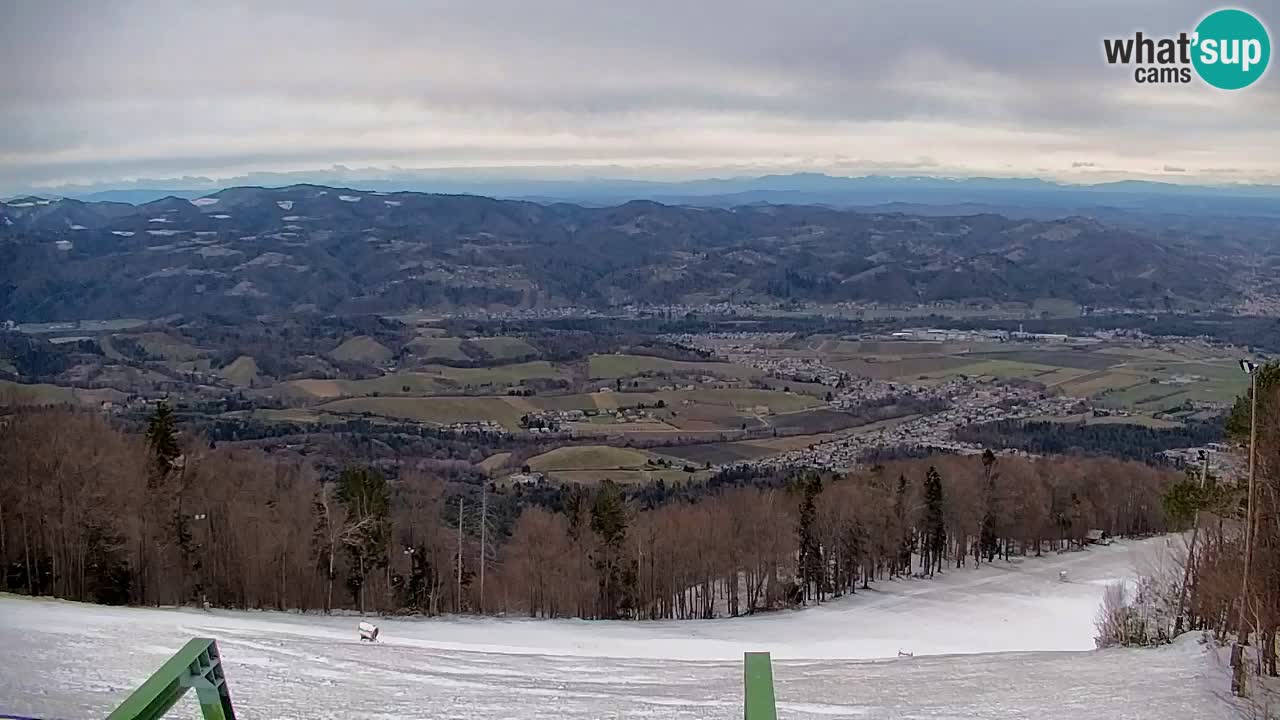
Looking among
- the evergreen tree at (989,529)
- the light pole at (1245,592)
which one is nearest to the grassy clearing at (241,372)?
the evergreen tree at (989,529)

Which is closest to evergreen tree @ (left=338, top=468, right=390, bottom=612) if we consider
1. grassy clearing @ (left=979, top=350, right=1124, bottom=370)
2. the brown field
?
the brown field

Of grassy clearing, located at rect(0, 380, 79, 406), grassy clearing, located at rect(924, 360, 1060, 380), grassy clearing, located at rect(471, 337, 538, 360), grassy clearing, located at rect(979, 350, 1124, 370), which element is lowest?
grassy clearing, located at rect(924, 360, 1060, 380)

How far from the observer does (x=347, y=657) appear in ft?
31.1

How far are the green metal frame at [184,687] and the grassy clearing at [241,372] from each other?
195 feet

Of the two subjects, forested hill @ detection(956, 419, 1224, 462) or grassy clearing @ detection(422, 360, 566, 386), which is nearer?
forested hill @ detection(956, 419, 1224, 462)

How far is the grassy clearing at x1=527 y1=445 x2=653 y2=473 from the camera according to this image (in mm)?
39375

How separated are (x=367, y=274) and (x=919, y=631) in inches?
3596

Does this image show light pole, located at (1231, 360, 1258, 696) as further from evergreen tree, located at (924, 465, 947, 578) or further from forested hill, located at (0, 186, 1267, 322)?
forested hill, located at (0, 186, 1267, 322)

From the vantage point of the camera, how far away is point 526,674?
9336 mm

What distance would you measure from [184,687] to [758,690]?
1.32m

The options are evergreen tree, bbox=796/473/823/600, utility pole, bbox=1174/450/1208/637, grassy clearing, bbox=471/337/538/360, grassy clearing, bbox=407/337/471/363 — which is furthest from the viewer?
grassy clearing, bbox=471/337/538/360

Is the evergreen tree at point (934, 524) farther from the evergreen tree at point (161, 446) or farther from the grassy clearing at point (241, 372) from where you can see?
the grassy clearing at point (241, 372)

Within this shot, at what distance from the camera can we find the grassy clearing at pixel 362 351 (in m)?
69.2

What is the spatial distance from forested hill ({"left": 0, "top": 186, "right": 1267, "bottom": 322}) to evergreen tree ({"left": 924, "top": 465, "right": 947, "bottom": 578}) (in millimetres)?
53081
